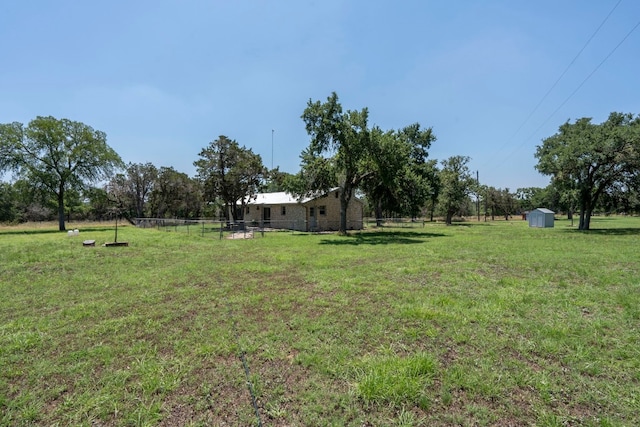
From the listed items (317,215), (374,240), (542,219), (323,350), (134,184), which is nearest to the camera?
(323,350)

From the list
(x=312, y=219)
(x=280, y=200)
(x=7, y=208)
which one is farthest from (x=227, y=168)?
(x=7, y=208)

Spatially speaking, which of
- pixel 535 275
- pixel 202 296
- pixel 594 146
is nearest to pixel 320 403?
pixel 202 296

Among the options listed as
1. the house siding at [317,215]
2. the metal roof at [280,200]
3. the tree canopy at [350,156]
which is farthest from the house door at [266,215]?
the tree canopy at [350,156]

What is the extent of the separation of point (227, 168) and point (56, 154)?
1558cm

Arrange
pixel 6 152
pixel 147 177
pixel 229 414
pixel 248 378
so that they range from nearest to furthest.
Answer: pixel 229 414, pixel 248 378, pixel 6 152, pixel 147 177

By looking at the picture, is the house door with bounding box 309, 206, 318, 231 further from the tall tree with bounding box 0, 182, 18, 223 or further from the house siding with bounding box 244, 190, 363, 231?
the tall tree with bounding box 0, 182, 18, 223

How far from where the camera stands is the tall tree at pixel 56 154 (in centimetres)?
2570

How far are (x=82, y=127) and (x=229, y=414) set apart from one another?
114 feet

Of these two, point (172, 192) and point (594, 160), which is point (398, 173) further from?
point (172, 192)

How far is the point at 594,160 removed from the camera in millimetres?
18969

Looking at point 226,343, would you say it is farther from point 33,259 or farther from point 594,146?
point 594,146

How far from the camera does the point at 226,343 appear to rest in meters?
3.63

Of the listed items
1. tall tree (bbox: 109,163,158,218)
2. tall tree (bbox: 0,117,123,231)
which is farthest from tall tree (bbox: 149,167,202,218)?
tall tree (bbox: 0,117,123,231)

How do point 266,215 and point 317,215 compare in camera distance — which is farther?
point 266,215
